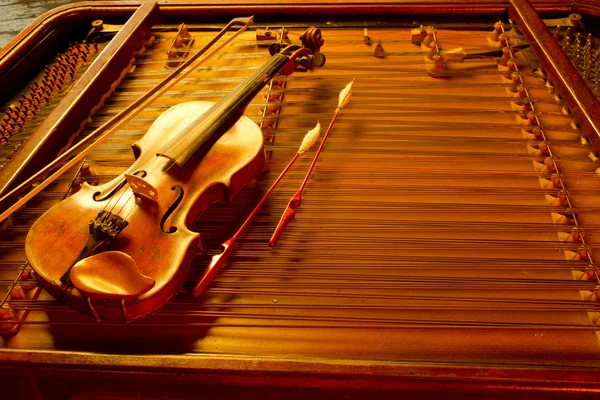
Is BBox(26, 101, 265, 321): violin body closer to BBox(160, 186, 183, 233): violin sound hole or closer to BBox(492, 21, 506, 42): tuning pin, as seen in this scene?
BBox(160, 186, 183, 233): violin sound hole

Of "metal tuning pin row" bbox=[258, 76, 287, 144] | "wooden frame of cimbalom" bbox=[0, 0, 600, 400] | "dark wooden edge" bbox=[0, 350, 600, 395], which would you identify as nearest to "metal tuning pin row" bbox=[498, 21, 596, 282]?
"wooden frame of cimbalom" bbox=[0, 0, 600, 400]

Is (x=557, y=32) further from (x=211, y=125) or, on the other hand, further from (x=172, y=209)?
(x=172, y=209)

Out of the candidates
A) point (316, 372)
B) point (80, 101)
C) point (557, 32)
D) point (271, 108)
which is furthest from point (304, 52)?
point (316, 372)

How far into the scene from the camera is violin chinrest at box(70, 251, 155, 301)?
1085mm

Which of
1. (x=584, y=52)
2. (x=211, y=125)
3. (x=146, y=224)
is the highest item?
(x=584, y=52)

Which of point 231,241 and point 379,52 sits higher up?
point 379,52

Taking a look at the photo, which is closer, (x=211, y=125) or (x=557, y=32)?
(x=211, y=125)

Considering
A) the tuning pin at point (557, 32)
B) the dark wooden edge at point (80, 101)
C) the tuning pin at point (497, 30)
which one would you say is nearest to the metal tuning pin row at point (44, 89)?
the dark wooden edge at point (80, 101)

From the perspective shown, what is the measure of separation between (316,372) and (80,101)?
1.34m

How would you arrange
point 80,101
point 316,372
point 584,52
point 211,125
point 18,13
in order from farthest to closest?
point 18,13 < point 584,52 < point 80,101 < point 211,125 < point 316,372

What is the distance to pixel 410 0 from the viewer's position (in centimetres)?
230

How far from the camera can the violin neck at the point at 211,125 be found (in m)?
1.46

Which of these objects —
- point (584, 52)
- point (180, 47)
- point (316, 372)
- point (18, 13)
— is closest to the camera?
point (316, 372)

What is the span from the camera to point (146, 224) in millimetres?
1314
